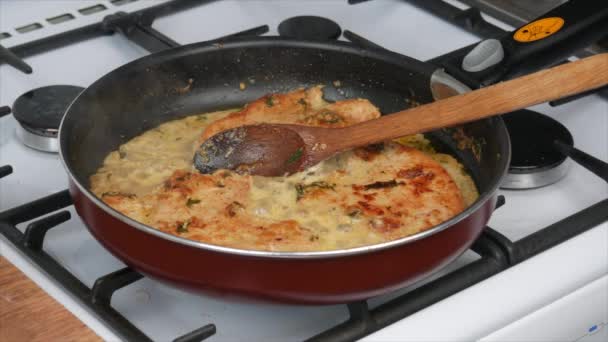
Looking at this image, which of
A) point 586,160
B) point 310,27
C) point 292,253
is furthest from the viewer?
point 310,27

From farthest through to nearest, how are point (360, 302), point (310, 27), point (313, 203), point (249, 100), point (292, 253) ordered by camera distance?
point (310, 27), point (249, 100), point (313, 203), point (360, 302), point (292, 253)

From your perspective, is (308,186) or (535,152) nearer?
(308,186)

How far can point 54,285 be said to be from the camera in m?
0.99

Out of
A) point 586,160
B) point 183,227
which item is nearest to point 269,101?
point 183,227

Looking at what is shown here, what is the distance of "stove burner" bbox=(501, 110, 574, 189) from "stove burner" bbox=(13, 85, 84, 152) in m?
0.61

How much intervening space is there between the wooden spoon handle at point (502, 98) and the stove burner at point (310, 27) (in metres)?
0.43

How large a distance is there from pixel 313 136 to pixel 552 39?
0.37 metres

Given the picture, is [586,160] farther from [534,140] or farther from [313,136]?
[313,136]

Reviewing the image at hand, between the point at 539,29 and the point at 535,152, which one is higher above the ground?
the point at 539,29

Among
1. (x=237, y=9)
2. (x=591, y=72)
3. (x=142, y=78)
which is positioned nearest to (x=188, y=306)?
(x=142, y=78)

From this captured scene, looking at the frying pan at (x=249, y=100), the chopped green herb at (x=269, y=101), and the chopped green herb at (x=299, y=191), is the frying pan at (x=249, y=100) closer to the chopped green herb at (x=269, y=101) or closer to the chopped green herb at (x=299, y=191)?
the chopped green herb at (x=269, y=101)

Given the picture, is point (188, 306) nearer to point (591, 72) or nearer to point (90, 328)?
point (90, 328)

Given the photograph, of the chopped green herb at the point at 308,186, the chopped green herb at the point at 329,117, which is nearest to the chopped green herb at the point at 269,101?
the chopped green herb at the point at 329,117

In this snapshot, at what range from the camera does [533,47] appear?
4.07 ft
